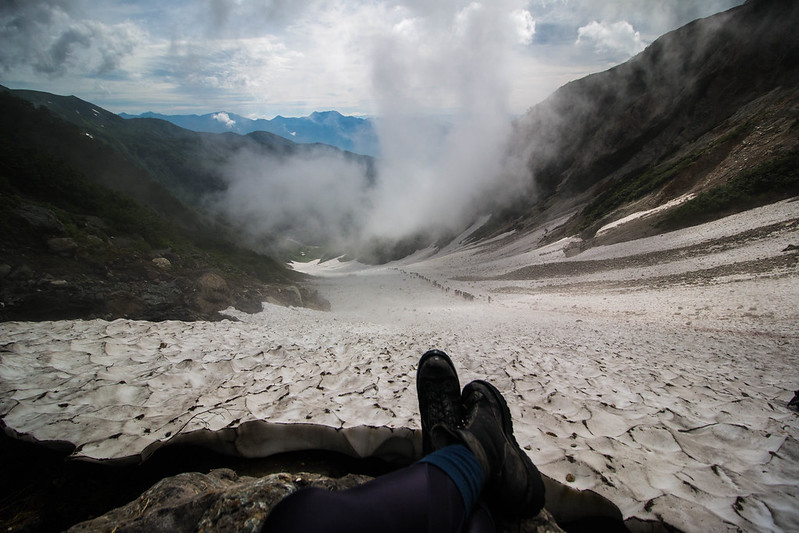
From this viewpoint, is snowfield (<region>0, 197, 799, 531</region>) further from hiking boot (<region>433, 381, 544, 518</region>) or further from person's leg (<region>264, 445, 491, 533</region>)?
person's leg (<region>264, 445, 491, 533</region>)

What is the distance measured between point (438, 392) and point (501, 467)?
47.0 inches

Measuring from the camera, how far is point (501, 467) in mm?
2430

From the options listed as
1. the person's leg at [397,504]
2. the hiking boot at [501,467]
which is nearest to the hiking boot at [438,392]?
the hiking boot at [501,467]

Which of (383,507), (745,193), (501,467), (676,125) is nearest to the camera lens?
(383,507)

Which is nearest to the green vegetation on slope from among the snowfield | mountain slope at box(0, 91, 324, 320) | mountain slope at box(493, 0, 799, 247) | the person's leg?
mountain slope at box(493, 0, 799, 247)

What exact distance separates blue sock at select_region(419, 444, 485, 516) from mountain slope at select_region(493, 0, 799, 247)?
30931 mm

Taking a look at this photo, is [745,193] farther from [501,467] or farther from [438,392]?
[501,467]

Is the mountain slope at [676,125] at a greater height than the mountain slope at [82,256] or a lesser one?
greater

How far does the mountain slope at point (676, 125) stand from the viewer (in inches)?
1078

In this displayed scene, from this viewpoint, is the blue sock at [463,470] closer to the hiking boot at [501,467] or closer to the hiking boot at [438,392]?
the hiking boot at [501,467]

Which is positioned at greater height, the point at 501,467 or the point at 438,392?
the point at 438,392

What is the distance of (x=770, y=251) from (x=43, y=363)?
26537mm

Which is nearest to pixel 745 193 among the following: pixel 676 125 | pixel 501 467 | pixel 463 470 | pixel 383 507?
pixel 501 467

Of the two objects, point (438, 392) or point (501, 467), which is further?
point (438, 392)
